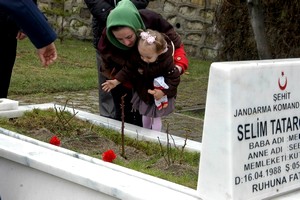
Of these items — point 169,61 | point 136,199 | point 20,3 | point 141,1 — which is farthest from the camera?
point 141,1

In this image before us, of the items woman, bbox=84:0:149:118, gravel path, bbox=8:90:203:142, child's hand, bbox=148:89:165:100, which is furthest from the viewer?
gravel path, bbox=8:90:203:142

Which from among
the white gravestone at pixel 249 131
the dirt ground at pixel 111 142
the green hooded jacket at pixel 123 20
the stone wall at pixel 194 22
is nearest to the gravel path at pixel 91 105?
the dirt ground at pixel 111 142

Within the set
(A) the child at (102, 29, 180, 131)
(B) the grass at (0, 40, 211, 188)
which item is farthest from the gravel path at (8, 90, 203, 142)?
(A) the child at (102, 29, 180, 131)

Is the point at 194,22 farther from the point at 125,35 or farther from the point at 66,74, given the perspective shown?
the point at 125,35

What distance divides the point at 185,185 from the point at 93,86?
626cm

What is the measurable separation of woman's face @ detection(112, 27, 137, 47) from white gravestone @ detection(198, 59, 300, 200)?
1.71 m

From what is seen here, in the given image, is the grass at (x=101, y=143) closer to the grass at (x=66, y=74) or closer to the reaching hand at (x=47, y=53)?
the reaching hand at (x=47, y=53)

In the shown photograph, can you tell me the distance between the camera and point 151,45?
442 cm

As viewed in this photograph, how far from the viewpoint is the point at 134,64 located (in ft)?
15.2

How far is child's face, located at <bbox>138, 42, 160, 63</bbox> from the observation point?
14.5ft

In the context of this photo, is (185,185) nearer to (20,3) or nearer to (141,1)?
(20,3)

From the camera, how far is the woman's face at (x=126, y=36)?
Result: 14.7 feet

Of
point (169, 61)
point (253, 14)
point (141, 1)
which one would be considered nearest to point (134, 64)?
point (169, 61)

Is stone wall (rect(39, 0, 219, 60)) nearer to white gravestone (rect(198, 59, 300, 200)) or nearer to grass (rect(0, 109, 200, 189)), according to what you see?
grass (rect(0, 109, 200, 189))
